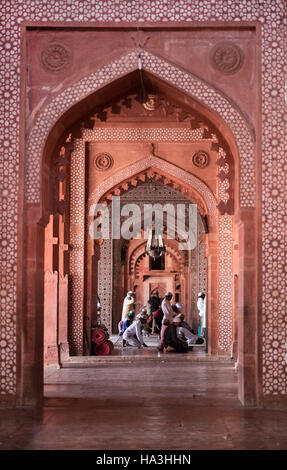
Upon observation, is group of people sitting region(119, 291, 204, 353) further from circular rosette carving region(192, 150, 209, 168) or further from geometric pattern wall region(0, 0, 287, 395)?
geometric pattern wall region(0, 0, 287, 395)

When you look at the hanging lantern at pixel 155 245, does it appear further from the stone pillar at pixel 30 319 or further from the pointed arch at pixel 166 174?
the stone pillar at pixel 30 319

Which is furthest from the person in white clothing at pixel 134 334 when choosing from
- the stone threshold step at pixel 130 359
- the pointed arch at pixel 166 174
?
the pointed arch at pixel 166 174

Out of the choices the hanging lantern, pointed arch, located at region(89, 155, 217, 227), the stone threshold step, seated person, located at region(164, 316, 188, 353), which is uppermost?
pointed arch, located at region(89, 155, 217, 227)

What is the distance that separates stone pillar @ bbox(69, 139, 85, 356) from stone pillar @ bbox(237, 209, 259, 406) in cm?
545

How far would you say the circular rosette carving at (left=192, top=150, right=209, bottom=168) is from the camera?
1169 centimetres

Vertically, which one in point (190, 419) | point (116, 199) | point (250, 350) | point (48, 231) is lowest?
point (190, 419)

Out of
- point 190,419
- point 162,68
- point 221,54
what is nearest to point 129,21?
point 162,68

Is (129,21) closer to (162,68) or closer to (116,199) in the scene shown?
(162,68)

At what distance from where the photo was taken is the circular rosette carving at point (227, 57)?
22.0 feet

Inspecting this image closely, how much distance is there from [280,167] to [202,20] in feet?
5.56

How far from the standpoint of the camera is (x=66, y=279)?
452 inches

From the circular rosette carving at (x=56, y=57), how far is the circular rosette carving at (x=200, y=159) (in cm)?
526

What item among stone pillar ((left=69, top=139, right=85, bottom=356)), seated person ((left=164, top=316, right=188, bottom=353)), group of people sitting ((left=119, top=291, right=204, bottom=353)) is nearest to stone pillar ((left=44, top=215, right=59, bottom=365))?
stone pillar ((left=69, top=139, right=85, bottom=356))

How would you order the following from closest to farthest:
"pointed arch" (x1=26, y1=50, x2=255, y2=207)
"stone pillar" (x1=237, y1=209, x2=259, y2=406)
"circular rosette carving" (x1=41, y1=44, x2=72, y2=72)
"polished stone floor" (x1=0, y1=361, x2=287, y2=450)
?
"polished stone floor" (x1=0, y1=361, x2=287, y2=450) → "stone pillar" (x1=237, y1=209, x2=259, y2=406) → "pointed arch" (x1=26, y1=50, x2=255, y2=207) → "circular rosette carving" (x1=41, y1=44, x2=72, y2=72)
